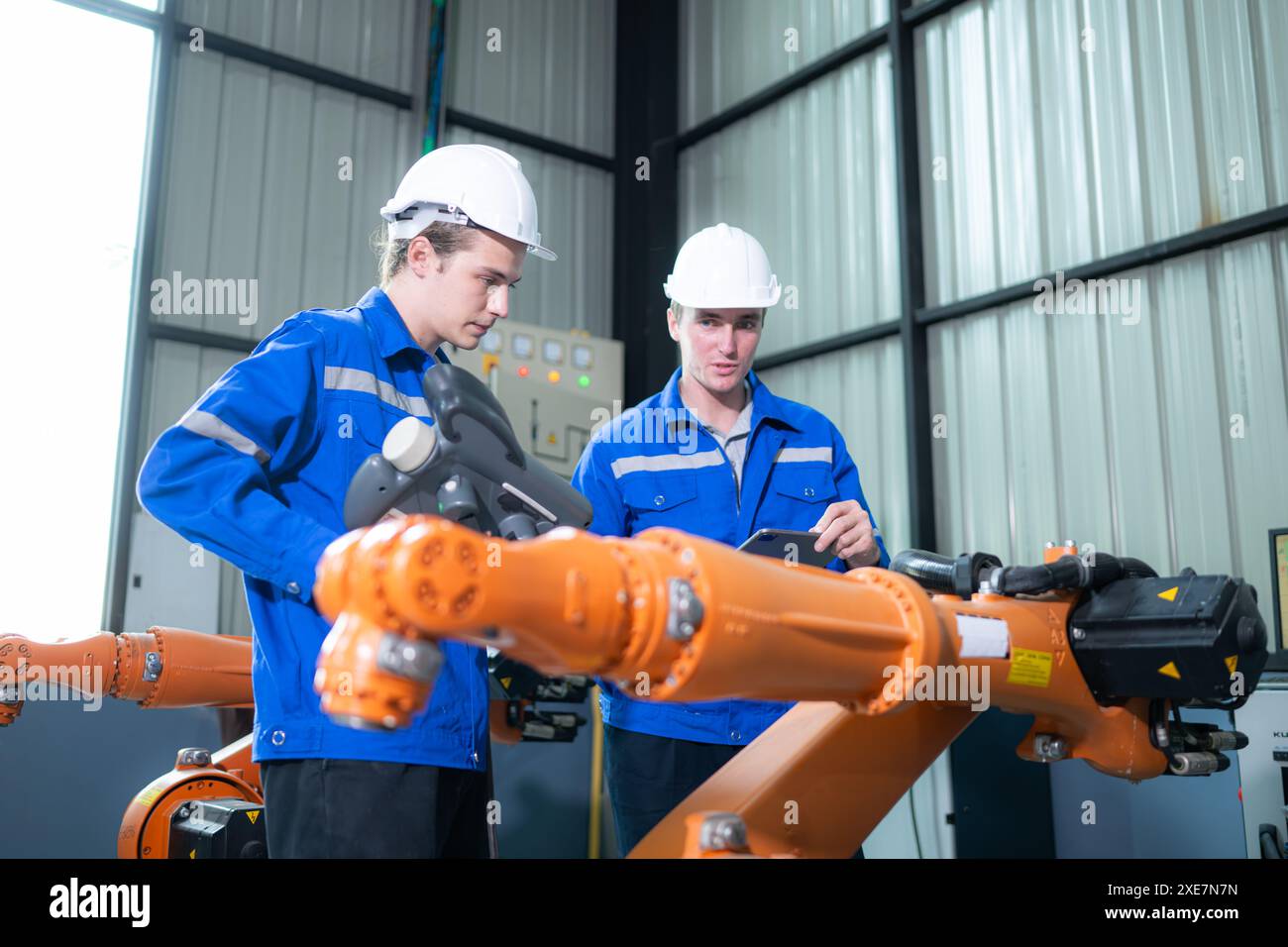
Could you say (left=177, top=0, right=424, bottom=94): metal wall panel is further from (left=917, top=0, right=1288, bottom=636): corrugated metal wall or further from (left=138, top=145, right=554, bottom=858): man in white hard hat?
(left=138, top=145, right=554, bottom=858): man in white hard hat

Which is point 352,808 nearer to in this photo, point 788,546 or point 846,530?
point 788,546

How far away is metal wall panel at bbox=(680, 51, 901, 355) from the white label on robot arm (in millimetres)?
4882

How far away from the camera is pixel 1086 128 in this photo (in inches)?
200

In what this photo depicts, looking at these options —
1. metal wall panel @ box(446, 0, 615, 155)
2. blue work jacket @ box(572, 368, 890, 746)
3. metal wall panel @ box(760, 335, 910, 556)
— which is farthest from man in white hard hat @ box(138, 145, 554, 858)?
metal wall panel @ box(446, 0, 615, 155)

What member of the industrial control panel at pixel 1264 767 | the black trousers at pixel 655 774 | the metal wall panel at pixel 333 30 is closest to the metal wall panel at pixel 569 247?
the metal wall panel at pixel 333 30

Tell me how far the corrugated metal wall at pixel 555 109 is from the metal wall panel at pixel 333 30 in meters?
0.32

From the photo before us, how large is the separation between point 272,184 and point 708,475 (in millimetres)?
4892

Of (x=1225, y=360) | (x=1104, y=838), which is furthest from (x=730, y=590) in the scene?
(x=1225, y=360)

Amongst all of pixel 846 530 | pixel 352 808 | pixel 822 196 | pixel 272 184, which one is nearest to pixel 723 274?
pixel 846 530

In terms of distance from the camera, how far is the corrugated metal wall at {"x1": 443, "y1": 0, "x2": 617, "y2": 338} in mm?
7004

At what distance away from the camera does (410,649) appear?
73cm

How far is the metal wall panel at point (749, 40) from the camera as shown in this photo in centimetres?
632

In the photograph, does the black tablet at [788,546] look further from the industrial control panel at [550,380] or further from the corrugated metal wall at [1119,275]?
the industrial control panel at [550,380]

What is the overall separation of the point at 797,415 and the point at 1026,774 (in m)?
2.80
